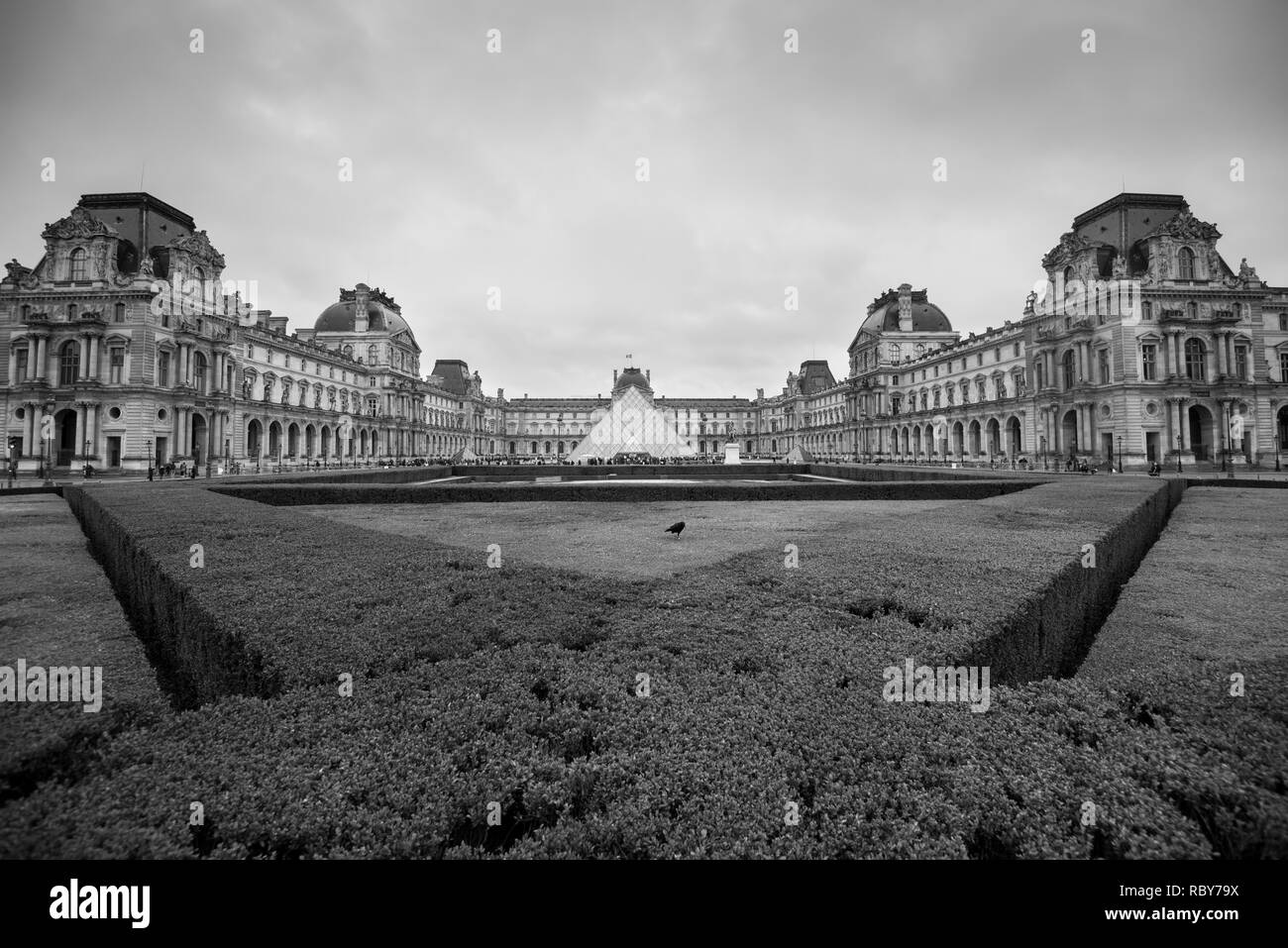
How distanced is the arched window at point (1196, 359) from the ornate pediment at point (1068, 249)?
11.0 meters

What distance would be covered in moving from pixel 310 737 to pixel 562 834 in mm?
1383

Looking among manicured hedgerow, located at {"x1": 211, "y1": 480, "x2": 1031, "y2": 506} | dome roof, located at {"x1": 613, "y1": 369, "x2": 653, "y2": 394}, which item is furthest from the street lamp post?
dome roof, located at {"x1": 613, "y1": 369, "x2": 653, "y2": 394}

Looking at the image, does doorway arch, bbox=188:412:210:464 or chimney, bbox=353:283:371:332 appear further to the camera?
chimney, bbox=353:283:371:332

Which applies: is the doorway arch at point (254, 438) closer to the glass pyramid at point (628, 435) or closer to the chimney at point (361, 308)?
the chimney at point (361, 308)

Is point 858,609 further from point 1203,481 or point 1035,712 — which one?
point 1203,481

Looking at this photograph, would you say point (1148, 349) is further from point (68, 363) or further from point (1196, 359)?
point (68, 363)

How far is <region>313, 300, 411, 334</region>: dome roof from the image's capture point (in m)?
84.6

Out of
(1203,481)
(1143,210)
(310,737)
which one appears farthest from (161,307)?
(1143,210)

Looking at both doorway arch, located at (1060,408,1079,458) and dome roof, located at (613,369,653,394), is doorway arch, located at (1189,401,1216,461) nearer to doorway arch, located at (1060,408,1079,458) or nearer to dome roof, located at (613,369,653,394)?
doorway arch, located at (1060,408,1079,458)

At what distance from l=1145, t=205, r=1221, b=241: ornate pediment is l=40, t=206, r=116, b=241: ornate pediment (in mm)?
83633

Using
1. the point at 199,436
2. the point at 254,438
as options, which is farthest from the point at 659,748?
the point at 254,438

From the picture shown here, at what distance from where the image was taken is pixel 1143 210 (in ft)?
159

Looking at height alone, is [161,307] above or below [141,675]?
above
